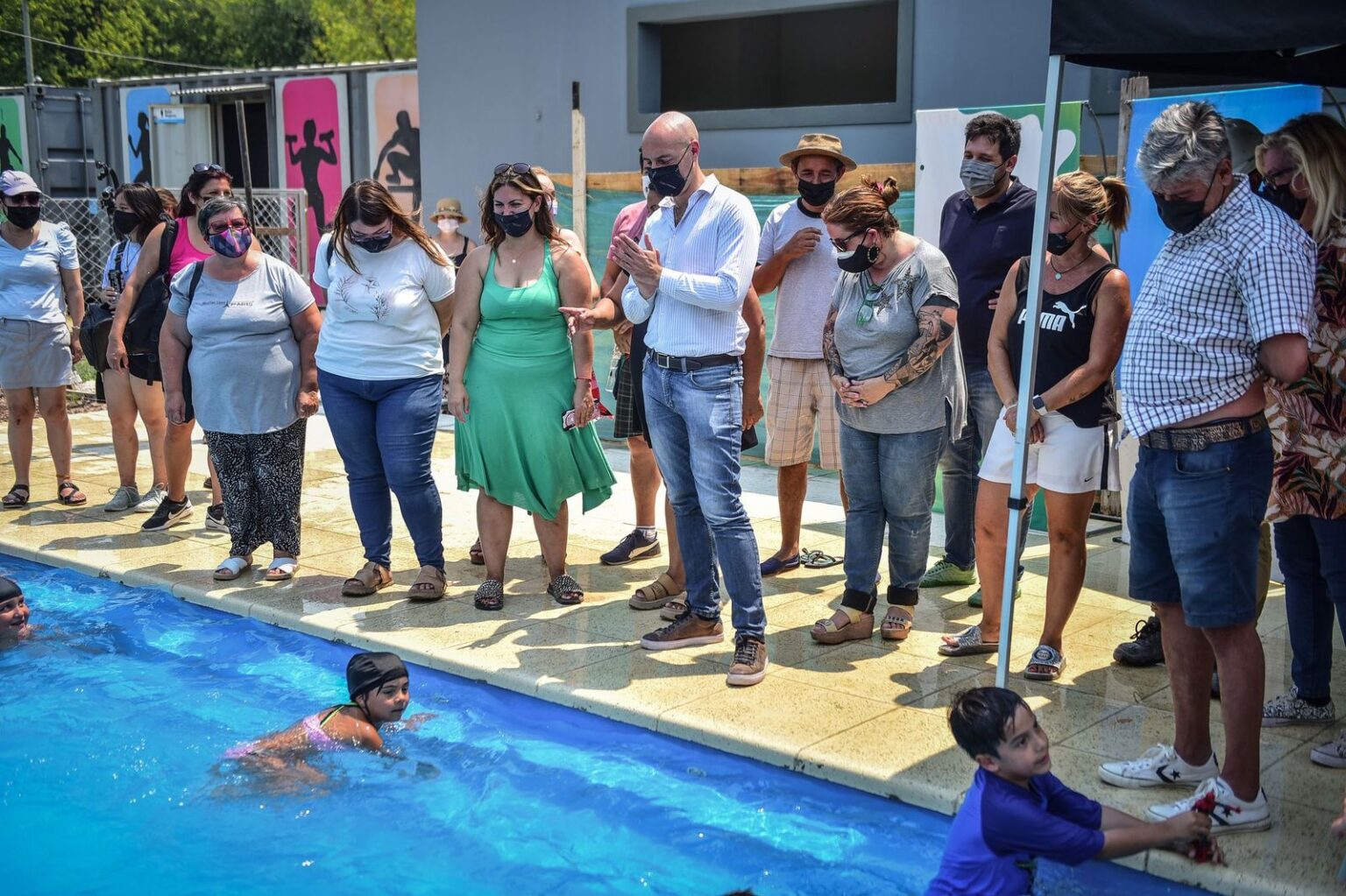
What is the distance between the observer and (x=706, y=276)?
512 centimetres

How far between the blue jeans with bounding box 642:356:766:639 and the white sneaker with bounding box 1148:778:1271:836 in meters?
1.87

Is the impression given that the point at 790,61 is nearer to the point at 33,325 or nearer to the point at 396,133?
the point at 396,133

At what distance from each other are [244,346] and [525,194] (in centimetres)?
178

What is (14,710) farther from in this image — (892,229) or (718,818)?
(892,229)

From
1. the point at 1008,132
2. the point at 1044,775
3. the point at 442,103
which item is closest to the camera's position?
the point at 1044,775

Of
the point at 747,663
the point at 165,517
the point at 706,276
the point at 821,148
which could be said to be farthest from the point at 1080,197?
the point at 165,517

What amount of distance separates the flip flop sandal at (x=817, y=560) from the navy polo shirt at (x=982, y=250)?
61.3 inches

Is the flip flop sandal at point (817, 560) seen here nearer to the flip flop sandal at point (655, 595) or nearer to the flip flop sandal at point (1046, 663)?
the flip flop sandal at point (655, 595)

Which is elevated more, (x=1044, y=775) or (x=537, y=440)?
(x=537, y=440)

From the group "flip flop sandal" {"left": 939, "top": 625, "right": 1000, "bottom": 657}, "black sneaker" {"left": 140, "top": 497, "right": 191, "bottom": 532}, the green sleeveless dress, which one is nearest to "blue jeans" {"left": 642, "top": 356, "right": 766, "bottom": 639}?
"flip flop sandal" {"left": 939, "top": 625, "right": 1000, "bottom": 657}

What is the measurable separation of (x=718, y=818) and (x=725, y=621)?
1.89 m

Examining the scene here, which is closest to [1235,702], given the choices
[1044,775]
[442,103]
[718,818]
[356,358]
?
[1044,775]

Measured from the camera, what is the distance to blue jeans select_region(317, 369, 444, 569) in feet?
21.0

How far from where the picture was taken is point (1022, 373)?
4.32m
